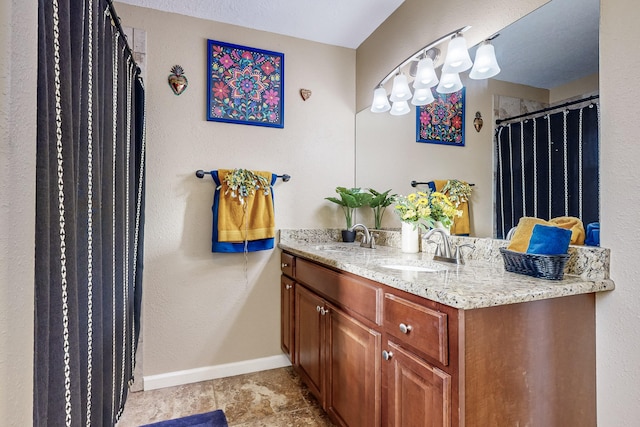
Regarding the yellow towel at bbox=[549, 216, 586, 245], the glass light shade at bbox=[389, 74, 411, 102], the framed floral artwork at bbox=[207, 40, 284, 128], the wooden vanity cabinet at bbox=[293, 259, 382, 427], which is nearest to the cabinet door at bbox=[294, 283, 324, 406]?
the wooden vanity cabinet at bbox=[293, 259, 382, 427]

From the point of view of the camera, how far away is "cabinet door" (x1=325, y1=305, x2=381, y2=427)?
1216mm

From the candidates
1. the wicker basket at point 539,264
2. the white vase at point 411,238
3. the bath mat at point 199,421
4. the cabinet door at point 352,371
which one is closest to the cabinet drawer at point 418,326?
the cabinet door at point 352,371

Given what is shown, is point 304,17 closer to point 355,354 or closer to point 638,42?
point 638,42

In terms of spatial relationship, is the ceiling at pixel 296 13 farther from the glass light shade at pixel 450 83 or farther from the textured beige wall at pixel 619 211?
the textured beige wall at pixel 619 211

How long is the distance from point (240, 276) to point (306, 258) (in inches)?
25.2

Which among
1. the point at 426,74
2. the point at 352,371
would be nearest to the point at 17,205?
the point at 352,371

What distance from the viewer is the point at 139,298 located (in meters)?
1.86

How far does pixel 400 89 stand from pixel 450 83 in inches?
15.3

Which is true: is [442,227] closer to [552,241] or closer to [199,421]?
[552,241]

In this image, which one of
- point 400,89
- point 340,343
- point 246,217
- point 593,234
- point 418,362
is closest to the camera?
point 418,362

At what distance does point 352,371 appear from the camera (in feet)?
4.48

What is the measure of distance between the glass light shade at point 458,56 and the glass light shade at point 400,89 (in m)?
0.40

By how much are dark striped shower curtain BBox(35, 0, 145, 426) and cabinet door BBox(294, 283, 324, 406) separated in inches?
36.1

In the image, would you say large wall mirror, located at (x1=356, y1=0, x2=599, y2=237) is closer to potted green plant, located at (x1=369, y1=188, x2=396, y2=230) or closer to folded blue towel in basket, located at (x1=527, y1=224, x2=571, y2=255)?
potted green plant, located at (x1=369, y1=188, x2=396, y2=230)
